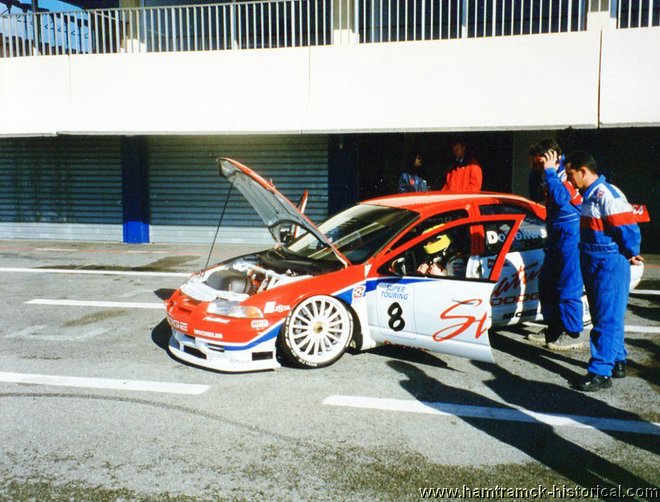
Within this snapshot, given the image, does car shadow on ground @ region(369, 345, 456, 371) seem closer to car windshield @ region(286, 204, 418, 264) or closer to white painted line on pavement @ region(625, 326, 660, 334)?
car windshield @ region(286, 204, 418, 264)

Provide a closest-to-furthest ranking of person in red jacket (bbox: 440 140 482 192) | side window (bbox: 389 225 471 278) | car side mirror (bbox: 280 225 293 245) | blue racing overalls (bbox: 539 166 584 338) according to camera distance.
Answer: blue racing overalls (bbox: 539 166 584 338)
side window (bbox: 389 225 471 278)
car side mirror (bbox: 280 225 293 245)
person in red jacket (bbox: 440 140 482 192)

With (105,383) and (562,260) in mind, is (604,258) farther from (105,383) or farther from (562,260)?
(105,383)

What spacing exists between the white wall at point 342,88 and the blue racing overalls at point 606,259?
6794 millimetres

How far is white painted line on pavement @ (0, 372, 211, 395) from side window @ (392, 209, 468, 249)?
209 cm

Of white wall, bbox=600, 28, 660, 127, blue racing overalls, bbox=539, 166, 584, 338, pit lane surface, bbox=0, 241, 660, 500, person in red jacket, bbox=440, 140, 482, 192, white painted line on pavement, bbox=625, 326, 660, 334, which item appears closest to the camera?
pit lane surface, bbox=0, 241, 660, 500

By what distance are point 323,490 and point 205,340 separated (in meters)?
2.11

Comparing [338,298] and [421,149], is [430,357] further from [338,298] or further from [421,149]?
[421,149]

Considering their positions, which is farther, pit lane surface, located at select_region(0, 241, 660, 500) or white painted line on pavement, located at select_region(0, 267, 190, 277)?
white painted line on pavement, located at select_region(0, 267, 190, 277)

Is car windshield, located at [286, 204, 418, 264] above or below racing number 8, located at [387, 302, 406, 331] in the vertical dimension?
above

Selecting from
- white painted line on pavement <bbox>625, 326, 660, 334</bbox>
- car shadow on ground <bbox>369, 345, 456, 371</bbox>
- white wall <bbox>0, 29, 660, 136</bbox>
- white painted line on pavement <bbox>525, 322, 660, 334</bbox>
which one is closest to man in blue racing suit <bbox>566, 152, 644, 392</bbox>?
car shadow on ground <bbox>369, 345, 456, 371</bbox>

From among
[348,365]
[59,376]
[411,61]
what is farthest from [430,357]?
[411,61]

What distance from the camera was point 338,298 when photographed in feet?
17.2

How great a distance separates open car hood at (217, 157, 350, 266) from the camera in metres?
5.28

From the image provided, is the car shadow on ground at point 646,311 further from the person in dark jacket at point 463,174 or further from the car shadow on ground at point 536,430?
the car shadow on ground at point 536,430
